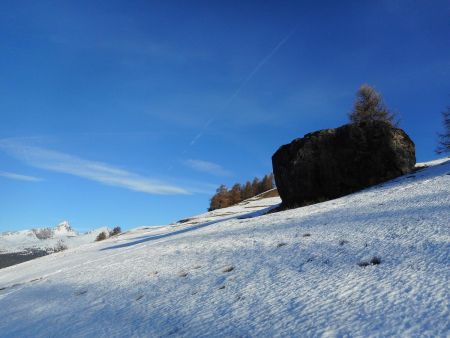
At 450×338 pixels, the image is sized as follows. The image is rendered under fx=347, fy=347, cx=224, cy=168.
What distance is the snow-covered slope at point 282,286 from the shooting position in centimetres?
537

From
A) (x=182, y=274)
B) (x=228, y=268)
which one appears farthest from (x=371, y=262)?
(x=182, y=274)

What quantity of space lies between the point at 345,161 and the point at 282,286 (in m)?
18.2

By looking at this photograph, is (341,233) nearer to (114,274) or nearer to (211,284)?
(211,284)

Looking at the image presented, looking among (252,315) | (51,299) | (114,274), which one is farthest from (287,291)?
(51,299)

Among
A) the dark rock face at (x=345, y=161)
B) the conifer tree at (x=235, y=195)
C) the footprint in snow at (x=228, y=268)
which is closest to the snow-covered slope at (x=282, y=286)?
the footprint in snow at (x=228, y=268)

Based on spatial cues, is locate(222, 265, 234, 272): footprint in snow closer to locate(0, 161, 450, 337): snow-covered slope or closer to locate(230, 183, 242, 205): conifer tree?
locate(0, 161, 450, 337): snow-covered slope

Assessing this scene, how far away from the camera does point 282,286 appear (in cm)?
732

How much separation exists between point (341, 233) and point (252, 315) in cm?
514

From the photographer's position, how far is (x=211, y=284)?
8789 millimetres

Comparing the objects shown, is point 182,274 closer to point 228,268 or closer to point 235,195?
point 228,268

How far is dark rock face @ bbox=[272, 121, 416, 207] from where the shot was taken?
23.1 metres

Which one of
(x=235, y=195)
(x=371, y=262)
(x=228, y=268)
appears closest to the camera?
(x=371, y=262)

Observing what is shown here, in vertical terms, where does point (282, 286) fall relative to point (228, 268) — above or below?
below

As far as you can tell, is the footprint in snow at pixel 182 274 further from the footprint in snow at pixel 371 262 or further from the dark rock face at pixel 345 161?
the dark rock face at pixel 345 161
